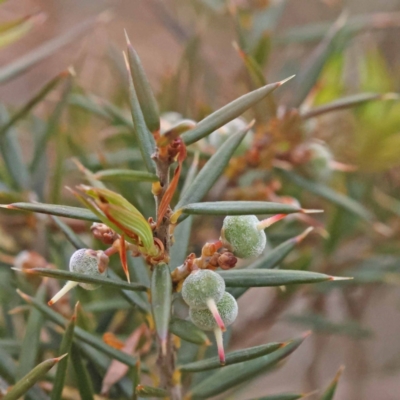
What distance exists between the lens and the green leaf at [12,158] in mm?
531

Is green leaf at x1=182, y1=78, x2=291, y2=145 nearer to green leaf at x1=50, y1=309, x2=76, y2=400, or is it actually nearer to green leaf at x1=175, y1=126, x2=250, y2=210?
green leaf at x1=175, y1=126, x2=250, y2=210

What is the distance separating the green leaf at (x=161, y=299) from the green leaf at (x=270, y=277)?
0.15ft

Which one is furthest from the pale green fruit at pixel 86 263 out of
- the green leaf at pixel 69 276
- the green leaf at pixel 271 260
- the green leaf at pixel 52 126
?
the green leaf at pixel 52 126

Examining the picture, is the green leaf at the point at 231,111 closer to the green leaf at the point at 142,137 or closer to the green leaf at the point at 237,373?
the green leaf at the point at 142,137

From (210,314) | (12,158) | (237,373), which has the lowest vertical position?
(237,373)

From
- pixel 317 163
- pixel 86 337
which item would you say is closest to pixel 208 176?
pixel 86 337

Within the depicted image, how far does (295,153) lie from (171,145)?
34 centimetres

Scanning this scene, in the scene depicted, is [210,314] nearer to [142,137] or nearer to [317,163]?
[142,137]

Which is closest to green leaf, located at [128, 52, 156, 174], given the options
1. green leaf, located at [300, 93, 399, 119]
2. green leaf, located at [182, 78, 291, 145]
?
green leaf, located at [182, 78, 291, 145]

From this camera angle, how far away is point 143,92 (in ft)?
0.78

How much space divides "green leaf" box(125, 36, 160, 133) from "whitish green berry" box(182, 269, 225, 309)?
0.09m

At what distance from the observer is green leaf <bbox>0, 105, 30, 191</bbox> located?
0.53 m

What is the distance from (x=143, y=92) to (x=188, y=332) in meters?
0.15

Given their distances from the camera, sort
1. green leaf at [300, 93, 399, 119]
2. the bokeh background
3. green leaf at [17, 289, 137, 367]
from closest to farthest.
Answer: green leaf at [17, 289, 137, 367] → green leaf at [300, 93, 399, 119] → the bokeh background
